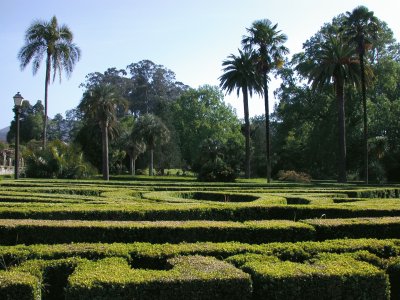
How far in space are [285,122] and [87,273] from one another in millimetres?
44239

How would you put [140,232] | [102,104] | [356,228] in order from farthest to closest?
1. [102,104]
2. [356,228]
3. [140,232]

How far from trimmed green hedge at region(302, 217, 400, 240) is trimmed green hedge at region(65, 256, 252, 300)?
11.1 ft

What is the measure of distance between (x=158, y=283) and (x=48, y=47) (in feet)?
115

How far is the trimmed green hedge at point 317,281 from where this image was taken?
5.05m

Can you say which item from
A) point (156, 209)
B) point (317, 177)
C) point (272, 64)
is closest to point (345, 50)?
point (272, 64)

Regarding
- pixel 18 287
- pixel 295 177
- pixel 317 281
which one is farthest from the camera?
pixel 295 177

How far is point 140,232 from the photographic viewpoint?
7.49m

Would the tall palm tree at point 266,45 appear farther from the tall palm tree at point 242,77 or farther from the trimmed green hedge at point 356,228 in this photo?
the trimmed green hedge at point 356,228

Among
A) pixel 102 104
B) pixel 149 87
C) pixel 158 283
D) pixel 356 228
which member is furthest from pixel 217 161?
pixel 149 87

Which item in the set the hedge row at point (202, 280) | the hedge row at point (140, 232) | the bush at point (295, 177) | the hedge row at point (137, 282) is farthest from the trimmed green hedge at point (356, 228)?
the bush at point (295, 177)

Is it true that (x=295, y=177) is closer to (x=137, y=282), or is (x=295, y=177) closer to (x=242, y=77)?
(x=242, y=77)

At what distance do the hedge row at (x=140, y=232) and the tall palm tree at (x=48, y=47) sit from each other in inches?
1165

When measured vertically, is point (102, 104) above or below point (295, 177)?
above

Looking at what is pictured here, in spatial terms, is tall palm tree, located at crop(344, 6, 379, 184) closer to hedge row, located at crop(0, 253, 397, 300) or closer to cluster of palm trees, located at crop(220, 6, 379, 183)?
cluster of palm trees, located at crop(220, 6, 379, 183)
